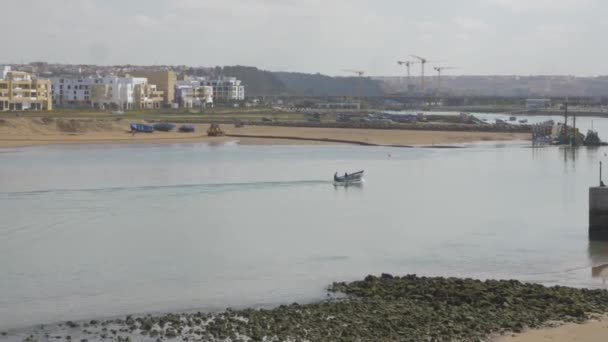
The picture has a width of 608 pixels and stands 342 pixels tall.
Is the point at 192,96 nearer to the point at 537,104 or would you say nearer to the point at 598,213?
the point at 537,104

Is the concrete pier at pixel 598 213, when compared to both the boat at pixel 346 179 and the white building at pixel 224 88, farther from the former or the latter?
the white building at pixel 224 88

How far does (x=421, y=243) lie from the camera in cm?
2128

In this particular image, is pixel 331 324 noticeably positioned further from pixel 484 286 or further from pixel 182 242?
→ pixel 182 242

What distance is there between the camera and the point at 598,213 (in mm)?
21125

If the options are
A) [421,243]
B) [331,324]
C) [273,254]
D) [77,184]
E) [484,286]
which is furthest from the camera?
[77,184]

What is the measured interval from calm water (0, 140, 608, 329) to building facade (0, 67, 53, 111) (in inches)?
1517

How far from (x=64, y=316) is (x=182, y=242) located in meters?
6.68

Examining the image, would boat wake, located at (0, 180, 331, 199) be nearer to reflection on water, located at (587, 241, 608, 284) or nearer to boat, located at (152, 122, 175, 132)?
reflection on water, located at (587, 241, 608, 284)

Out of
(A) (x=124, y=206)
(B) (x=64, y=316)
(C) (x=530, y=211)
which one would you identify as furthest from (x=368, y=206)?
(B) (x=64, y=316)

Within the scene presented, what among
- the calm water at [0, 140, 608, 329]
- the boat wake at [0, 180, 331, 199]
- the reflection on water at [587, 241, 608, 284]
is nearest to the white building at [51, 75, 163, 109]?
the calm water at [0, 140, 608, 329]

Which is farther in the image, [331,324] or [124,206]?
[124,206]

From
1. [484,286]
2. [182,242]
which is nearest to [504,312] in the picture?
[484,286]

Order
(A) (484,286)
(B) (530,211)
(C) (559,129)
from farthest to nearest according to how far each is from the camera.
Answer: (C) (559,129) < (B) (530,211) < (A) (484,286)

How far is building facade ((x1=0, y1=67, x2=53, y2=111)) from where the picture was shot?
7750cm
